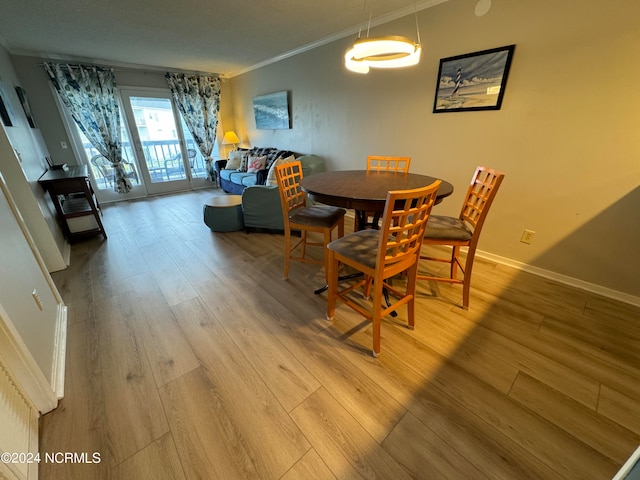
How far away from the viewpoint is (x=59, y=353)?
4.79 feet

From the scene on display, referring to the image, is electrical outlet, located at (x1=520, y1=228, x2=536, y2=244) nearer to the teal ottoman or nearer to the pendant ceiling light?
the pendant ceiling light

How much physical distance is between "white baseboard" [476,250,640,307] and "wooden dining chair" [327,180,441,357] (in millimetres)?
1443

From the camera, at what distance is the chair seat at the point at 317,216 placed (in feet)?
6.54

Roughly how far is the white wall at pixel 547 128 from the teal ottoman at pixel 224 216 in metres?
2.10

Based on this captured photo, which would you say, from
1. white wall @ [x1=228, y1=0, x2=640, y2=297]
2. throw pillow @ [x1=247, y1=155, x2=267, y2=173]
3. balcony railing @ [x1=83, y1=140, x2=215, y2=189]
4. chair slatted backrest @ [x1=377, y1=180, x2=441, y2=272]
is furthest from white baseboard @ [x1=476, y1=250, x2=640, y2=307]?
balcony railing @ [x1=83, y1=140, x2=215, y2=189]

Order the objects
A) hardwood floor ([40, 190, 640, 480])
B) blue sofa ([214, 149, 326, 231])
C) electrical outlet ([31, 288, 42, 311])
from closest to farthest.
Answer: hardwood floor ([40, 190, 640, 480]), electrical outlet ([31, 288, 42, 311]), blue sofa ([214, 149, 326, 231])

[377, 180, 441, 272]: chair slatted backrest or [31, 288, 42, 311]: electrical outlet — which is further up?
[377, 180, 441, 272]: chair slatted backrest

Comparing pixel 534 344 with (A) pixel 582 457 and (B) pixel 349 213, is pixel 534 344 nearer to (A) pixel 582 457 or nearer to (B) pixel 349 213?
(A) pixel 582 457

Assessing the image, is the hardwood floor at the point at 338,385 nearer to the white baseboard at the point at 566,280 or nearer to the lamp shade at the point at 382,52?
the white baseboard at the point at 566,280

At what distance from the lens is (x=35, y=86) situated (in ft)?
12.3

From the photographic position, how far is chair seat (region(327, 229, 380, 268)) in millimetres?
1434

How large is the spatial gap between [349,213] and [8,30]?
14.8 feet

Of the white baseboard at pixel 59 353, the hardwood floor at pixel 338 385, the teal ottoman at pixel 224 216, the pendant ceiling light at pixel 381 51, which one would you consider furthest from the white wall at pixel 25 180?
the pendant ceiling light at pixel 381 51

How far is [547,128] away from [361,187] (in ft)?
5.29
